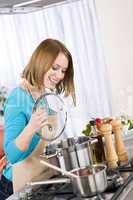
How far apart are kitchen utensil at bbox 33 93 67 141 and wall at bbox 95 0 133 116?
947 mm

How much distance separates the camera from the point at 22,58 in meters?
3.70

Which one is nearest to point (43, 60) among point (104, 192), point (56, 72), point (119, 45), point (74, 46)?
point (56, 72)

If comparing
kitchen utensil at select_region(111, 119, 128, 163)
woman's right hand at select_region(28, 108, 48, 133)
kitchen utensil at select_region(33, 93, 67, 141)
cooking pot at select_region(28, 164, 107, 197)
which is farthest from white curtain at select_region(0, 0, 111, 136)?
cooking pot at select_region(28, 164, 107, 197)

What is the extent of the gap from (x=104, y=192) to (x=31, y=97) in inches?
22.1

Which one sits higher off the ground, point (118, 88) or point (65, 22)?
point (65, 22)

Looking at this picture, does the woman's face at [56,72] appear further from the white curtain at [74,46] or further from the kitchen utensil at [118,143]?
the white curtain at [74,46]

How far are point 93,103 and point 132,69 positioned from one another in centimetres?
87

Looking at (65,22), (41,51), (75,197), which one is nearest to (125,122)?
(41,51)

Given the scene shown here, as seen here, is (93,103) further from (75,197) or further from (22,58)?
(75,197)

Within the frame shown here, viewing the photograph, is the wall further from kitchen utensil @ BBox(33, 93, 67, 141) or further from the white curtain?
kitchen utensil @ BBox(33, 93, 67, 141)

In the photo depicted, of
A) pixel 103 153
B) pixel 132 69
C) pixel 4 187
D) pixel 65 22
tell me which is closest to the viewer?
pixel 103 153

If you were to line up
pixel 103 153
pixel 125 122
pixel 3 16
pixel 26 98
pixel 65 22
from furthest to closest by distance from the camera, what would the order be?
1. pixel 3 16
2. pixel 65 22
3. pixel 125 122
4. pixel 26 98
5. pixel 103 153

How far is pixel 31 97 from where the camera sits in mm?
1467

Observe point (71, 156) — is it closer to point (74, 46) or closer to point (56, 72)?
point (56, 72)
